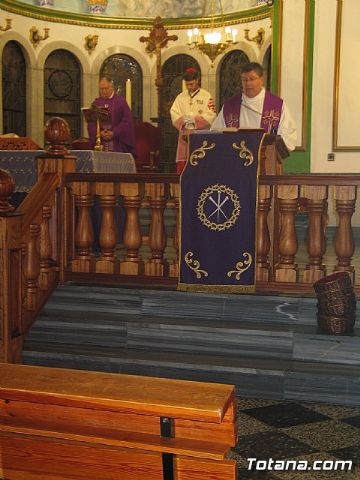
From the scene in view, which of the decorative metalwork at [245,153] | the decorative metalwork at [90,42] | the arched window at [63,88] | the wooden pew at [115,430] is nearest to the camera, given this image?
the wooden pew at [115,430]

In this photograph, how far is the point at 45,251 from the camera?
5.62m

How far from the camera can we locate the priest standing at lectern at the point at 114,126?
27.3ft

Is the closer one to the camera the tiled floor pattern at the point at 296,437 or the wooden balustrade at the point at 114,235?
the tiled floor pattern at the point at 296,437

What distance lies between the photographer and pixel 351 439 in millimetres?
3811

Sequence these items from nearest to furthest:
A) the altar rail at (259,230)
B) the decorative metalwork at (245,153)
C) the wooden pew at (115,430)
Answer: the wooden pew at (115,430), the altar rail at (259,230), the decorative metalwork at (245,153)

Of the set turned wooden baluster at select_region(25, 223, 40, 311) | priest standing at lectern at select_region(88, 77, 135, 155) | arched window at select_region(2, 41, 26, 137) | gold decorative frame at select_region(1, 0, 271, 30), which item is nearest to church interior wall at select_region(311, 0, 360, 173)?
priest standing at lectern at select_region(88, 77, 135, 155)

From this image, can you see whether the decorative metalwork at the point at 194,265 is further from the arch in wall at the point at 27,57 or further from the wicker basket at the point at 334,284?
the arch in wall at the point at 27,57

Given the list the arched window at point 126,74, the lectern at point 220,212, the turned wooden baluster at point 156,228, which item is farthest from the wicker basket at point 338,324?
the arched window at point 126,74

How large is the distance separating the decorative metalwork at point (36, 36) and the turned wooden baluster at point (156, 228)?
9537mm

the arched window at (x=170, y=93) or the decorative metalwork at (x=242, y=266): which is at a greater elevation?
the arched window at (x=170, y=93)

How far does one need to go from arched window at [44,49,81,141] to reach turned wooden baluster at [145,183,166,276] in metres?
9.46

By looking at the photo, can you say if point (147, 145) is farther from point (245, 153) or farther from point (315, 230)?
point (315, 230)

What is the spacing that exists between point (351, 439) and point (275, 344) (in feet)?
3.81

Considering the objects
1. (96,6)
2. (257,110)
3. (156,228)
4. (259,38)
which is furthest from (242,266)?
(96,6)
